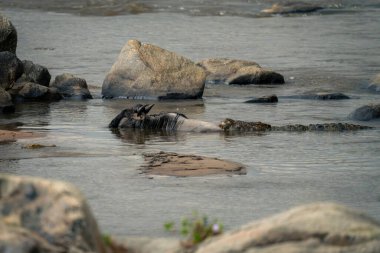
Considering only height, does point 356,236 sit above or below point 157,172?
above

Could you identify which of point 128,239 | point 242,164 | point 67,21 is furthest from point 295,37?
point 128,239

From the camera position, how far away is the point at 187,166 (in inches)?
490

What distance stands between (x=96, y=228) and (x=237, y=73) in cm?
1708

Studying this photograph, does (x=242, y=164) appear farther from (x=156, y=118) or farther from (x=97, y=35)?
(x=97, y=35)

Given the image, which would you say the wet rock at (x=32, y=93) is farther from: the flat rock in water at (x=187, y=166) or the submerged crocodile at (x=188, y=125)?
the flat rock in water at (x=187, y=166)

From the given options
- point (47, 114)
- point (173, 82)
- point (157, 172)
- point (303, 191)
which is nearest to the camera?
point (303, 191)

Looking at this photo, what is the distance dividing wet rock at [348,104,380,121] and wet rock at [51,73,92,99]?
5123 mm

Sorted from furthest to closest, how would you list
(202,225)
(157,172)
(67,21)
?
1. (67,21)
2. (157,172)
3. (202,225)

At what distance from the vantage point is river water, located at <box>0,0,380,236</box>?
10.4 metres

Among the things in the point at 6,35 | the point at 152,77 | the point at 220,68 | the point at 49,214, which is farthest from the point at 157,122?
the point at 49,214

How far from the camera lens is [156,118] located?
16250 mm

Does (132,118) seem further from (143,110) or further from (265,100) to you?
(265,100)

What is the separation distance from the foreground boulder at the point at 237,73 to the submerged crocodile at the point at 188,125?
6.38m

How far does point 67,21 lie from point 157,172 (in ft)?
92.0
